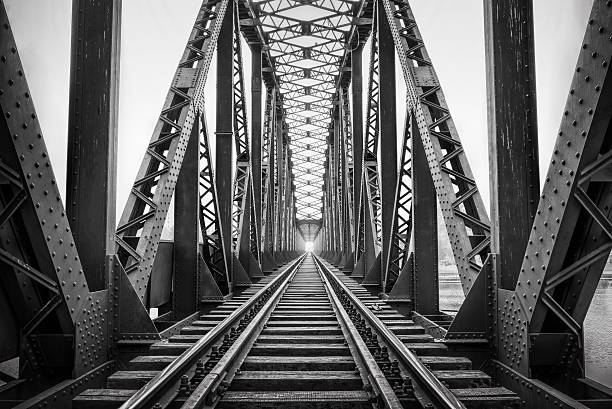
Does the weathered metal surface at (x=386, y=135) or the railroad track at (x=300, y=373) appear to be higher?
the weathered metal surface at (x=386, y=135)

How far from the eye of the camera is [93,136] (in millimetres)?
4852

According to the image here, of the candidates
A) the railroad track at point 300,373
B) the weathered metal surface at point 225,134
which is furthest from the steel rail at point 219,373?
the weathered metal surface at point 225,134

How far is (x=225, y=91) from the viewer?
463 inches

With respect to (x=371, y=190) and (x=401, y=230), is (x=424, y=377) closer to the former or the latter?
(x=401, y=230)

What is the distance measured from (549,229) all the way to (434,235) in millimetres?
4135

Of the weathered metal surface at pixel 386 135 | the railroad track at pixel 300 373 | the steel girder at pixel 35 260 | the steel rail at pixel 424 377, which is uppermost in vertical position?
the weathered metal surface at pixel 386 135

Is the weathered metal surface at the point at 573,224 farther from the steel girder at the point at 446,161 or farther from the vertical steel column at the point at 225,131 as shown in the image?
the vertical steel column at the point at 225,131

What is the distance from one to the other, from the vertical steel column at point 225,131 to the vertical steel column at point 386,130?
10.7 ft

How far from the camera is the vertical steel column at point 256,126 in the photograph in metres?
17.2

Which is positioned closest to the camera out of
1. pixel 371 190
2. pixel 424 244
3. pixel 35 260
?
pixel 35 260

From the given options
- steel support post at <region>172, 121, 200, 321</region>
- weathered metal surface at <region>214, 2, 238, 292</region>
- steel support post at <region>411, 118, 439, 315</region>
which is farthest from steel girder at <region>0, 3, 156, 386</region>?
weathered metal surface at <region>214, 2, 238, 292</region>

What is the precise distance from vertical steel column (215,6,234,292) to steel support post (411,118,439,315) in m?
4.21

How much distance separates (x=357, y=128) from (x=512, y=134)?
1325cm

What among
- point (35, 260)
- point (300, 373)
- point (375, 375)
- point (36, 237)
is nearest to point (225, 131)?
point (35, 260)
